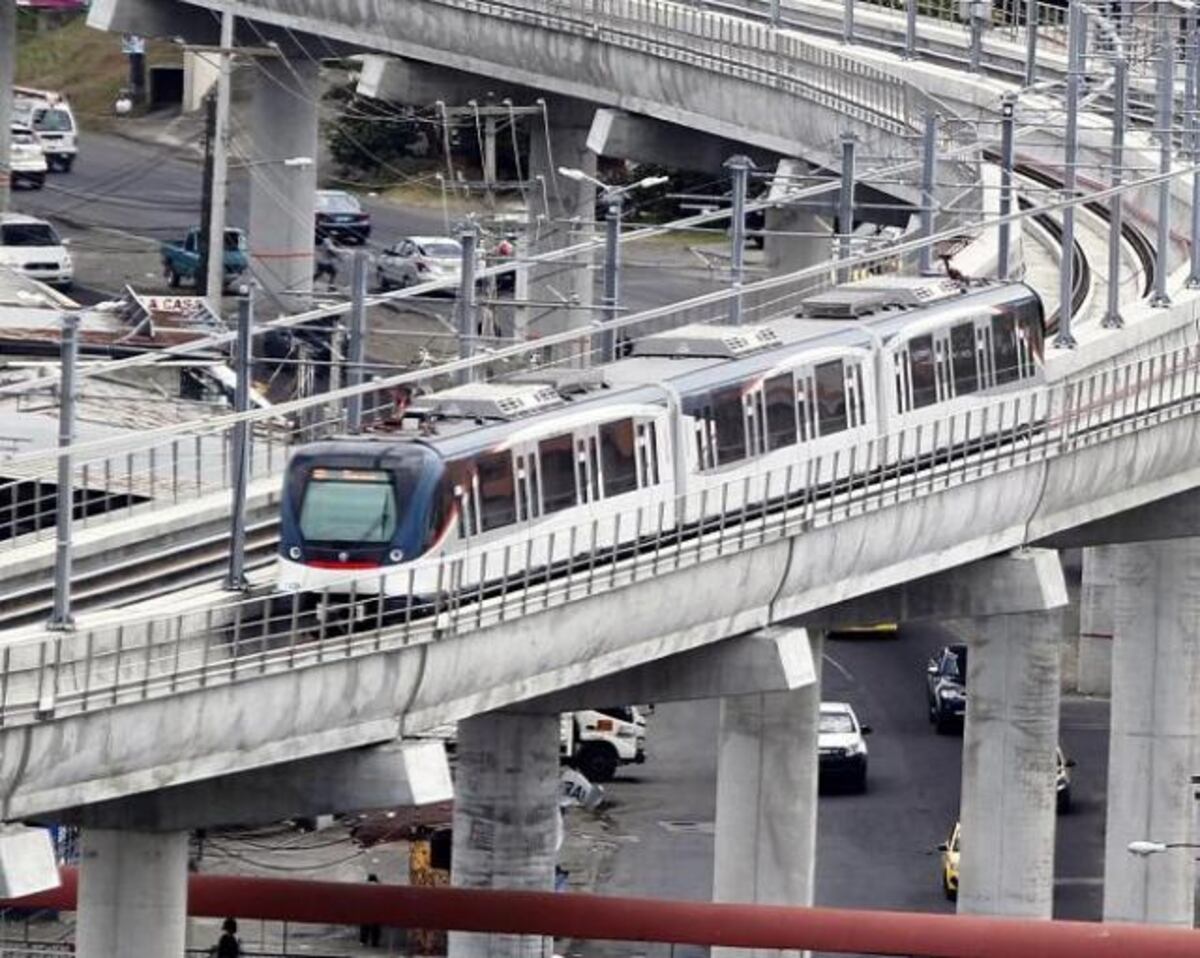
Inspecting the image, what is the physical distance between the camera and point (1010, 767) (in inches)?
3233

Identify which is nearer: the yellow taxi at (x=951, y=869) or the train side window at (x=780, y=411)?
the train side window at (x=780, y=411)

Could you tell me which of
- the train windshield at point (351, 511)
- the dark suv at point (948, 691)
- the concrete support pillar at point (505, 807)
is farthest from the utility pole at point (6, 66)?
the train windshield at point (351, 511)

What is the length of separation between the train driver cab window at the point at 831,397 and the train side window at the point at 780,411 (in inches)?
30.8

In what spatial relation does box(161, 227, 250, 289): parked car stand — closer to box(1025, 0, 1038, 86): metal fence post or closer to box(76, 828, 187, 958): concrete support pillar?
box(1025, 0, 1038, 86): metal fence post

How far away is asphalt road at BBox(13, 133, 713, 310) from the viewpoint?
418 ft

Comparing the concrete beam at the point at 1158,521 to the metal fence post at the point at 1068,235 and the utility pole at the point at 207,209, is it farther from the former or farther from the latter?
the utility pole at the point at 207,209

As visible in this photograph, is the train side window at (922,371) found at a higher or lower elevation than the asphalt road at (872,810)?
higher

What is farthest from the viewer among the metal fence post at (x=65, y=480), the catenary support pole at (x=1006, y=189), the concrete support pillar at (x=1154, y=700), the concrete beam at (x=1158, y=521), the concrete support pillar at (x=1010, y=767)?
the concrete support pillar at (x=1154, y=700)

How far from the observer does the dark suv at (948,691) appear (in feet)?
319

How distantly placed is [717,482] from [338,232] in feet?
199

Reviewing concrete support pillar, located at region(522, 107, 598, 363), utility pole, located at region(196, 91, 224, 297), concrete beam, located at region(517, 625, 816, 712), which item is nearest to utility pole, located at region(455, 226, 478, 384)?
concrete beam, located at region(517, 625, 816, 712)

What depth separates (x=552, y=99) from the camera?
10544 centimetres

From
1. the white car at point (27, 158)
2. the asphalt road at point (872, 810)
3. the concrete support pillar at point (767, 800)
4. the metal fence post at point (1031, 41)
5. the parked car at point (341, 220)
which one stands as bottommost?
the asphalt road at point (872, 810)

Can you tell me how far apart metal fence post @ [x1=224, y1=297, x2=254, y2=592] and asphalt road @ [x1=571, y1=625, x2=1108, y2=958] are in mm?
23717
